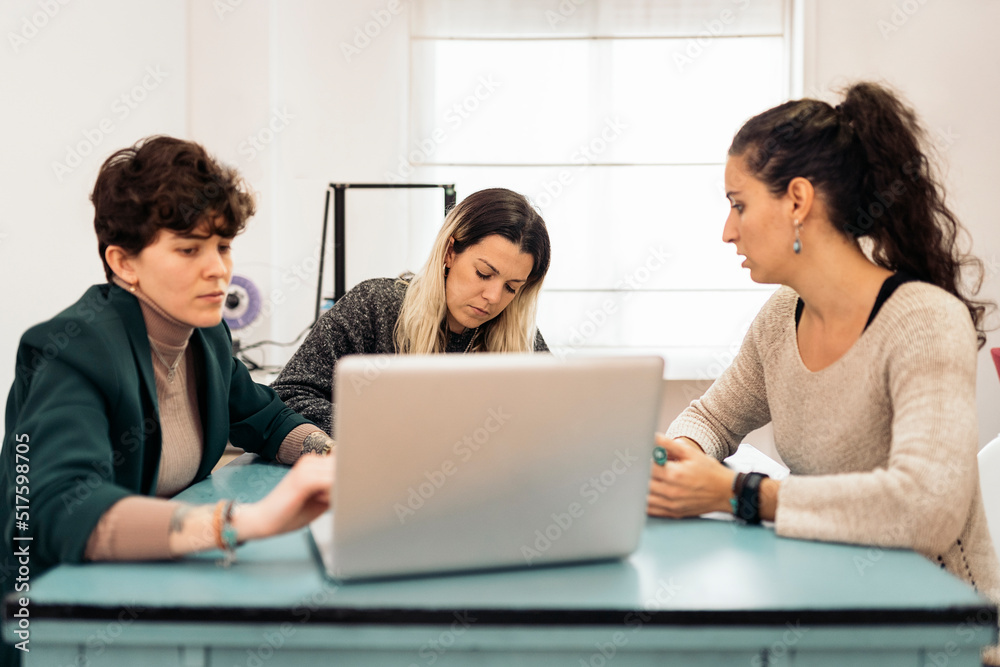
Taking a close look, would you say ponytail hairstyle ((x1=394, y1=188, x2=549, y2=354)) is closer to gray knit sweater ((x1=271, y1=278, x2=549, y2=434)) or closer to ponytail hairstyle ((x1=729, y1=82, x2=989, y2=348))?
gray knit sweater ((x1=271, y1=278, x2=549, y2=434))

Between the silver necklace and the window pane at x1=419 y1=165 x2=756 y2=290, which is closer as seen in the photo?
the silver necklace

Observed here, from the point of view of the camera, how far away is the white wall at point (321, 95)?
3.35 m

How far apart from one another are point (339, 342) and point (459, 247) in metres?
0.34

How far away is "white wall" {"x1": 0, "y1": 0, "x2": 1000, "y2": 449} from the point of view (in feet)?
11.0

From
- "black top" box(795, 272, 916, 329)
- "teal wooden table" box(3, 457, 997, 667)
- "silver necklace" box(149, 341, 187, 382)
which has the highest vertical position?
"black top" box(795, 272, 916, 329)

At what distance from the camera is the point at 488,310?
1.88 meters

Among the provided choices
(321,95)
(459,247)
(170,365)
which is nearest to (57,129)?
(321,95)

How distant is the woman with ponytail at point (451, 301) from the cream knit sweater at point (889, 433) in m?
0.61

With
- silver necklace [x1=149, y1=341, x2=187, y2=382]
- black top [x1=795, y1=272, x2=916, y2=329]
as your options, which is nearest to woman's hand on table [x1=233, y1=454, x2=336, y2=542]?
silver necklace [x1=149, y1=341, x2=187, y2=382]

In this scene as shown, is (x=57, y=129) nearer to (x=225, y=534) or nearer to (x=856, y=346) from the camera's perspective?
(x=225, y=534)

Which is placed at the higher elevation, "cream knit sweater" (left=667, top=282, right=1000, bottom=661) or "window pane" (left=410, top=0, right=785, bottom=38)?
"window pane" (left=410, top=0, right=785, bottom=38)

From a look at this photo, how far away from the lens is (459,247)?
1.91 meters

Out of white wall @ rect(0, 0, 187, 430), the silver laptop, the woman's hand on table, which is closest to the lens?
the silver laptop

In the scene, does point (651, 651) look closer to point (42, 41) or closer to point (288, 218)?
point (42, 41)
